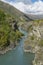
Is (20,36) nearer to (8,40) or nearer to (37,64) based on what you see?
(8,40)

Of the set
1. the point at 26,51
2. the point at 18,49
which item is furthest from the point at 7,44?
the point at 26,51

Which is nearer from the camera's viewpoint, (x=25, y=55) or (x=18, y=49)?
(x=25, y=55)

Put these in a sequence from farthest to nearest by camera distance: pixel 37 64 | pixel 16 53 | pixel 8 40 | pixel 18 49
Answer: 1. pixel 8 40
2. pixel 18 49
3. pixel 16 53
4. pixel 37 64

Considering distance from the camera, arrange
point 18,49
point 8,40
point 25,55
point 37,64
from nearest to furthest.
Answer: point 37,64, point 25,55, point 18,49, point 8,40

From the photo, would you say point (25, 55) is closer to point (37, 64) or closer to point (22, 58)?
point (22, 58)

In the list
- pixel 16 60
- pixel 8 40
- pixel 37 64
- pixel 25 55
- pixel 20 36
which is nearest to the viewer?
pixel 37 64

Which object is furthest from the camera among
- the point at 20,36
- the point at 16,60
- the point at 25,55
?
the point at 20,36

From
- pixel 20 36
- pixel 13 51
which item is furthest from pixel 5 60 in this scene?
pixel 20 36

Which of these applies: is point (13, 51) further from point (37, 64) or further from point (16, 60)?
point (37, 64)

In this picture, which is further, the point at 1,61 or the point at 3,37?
the point at 3,37
